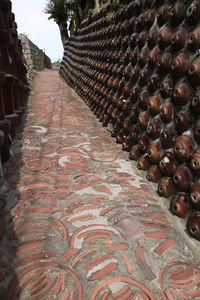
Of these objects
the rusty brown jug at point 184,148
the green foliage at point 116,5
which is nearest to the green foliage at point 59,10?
the green foliage at point 116,5

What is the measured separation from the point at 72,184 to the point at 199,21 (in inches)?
79.8

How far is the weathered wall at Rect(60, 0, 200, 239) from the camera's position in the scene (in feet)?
6.01

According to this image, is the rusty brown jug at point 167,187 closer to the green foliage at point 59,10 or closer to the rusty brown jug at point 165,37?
the rusty brown jug at point 165,37

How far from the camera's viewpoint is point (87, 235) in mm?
1738

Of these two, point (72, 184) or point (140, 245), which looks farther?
point (72, 184)

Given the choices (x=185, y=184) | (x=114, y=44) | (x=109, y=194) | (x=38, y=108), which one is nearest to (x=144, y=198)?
(x=109, y=194)

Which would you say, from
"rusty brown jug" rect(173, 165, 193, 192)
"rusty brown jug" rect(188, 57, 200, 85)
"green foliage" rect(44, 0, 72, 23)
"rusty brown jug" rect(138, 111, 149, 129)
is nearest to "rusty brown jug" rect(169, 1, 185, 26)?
"rusty brown jug" rect(188, 57, 200, 85)

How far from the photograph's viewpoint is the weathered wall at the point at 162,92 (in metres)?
1.83

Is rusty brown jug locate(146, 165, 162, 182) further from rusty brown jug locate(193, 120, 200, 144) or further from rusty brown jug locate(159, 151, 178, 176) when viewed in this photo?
rusty brown jug locate(193, 120, 200, 144)

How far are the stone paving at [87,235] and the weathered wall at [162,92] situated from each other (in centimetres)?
24

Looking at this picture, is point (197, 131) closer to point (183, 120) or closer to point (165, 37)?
point (183, 120)

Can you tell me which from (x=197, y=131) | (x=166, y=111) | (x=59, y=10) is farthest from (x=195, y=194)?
(x=59, y=10)

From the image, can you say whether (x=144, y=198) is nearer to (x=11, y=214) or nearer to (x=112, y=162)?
(x=112, y=162)

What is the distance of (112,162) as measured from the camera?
3029 mm
